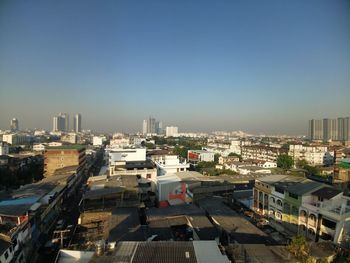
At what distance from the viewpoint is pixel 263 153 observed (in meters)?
38.6

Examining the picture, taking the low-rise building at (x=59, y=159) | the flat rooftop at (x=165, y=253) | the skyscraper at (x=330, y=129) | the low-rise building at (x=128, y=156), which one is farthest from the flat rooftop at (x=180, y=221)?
the skyscraper at (x=330, y=129)

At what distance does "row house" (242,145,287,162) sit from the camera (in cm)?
3636

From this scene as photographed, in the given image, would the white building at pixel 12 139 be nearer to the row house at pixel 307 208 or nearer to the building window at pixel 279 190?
the row house at pixel 307 208

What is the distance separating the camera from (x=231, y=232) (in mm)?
8805

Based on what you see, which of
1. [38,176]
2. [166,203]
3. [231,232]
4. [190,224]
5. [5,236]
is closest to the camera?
[5,236]

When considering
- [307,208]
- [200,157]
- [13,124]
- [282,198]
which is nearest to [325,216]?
[307,208]

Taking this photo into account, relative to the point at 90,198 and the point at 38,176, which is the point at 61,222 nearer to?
the point at 90,198

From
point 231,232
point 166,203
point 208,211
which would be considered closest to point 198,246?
point 231,232

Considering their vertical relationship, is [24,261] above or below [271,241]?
below

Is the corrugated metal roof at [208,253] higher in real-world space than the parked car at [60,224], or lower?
higher

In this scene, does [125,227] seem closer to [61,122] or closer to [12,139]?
[12,139]

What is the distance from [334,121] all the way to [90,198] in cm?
7254

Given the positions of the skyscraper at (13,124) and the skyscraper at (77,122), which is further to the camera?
the skyscraper at (77,122)

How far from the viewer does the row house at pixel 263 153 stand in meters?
36.4
